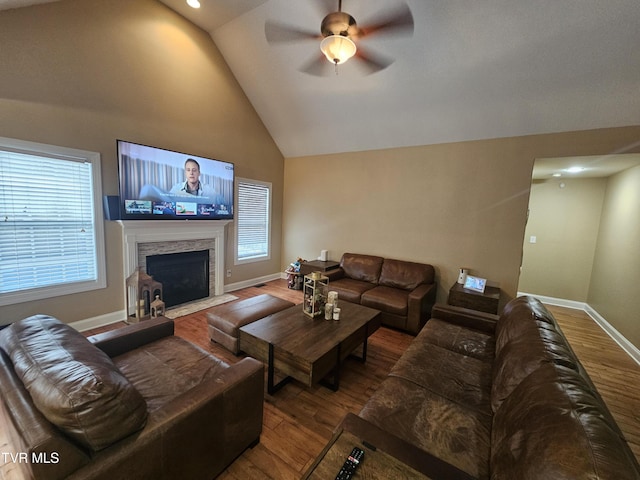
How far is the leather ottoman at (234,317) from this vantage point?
8.58 feet

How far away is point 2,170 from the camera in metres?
2.48

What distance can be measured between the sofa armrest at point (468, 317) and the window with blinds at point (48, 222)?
156 inches

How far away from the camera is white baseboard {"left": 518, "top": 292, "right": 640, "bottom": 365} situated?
301cm

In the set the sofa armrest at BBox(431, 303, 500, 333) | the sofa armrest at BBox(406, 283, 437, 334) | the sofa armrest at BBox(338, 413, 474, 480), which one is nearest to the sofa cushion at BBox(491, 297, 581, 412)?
the sofa armrest at BBox(431, 303, 500, 333)

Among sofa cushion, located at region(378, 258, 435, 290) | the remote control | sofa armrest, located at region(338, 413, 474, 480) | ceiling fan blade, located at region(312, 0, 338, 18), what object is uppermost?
ceiling fan blade, located at region(312, 0, 338, 18)

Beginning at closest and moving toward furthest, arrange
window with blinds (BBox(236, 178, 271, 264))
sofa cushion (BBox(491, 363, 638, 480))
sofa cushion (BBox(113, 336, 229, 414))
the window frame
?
sofa cushion (BBox(491, 363, 638, 480)) → sofa cushion (BBox(113, 336, 229, 414)) → the window frame → window with blinds (BBox(236, 178, 271, 264))

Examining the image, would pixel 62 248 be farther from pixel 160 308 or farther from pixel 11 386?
pixel 11 386

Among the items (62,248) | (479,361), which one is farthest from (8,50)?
(479,361)

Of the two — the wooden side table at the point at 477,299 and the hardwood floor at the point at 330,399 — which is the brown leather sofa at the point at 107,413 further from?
the wooden side table at the point at 477,299

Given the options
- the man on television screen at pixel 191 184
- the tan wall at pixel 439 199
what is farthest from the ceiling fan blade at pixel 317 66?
the man on television screen at pixel 191 184

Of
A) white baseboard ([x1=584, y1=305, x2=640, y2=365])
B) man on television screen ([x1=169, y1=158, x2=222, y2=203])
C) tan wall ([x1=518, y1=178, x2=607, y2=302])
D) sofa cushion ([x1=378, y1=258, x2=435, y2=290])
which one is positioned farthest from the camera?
tan wall ([x1=518, y1=178, x2=607, y2=302])

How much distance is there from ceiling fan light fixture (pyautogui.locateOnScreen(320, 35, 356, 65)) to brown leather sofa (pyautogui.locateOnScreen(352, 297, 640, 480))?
2428 millimetres

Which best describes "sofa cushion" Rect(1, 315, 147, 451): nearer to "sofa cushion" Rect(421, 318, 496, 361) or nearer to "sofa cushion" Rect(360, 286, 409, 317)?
"sofa cushion" Rect(421, 318, 496, 361)

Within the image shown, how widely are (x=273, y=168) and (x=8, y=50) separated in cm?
353
